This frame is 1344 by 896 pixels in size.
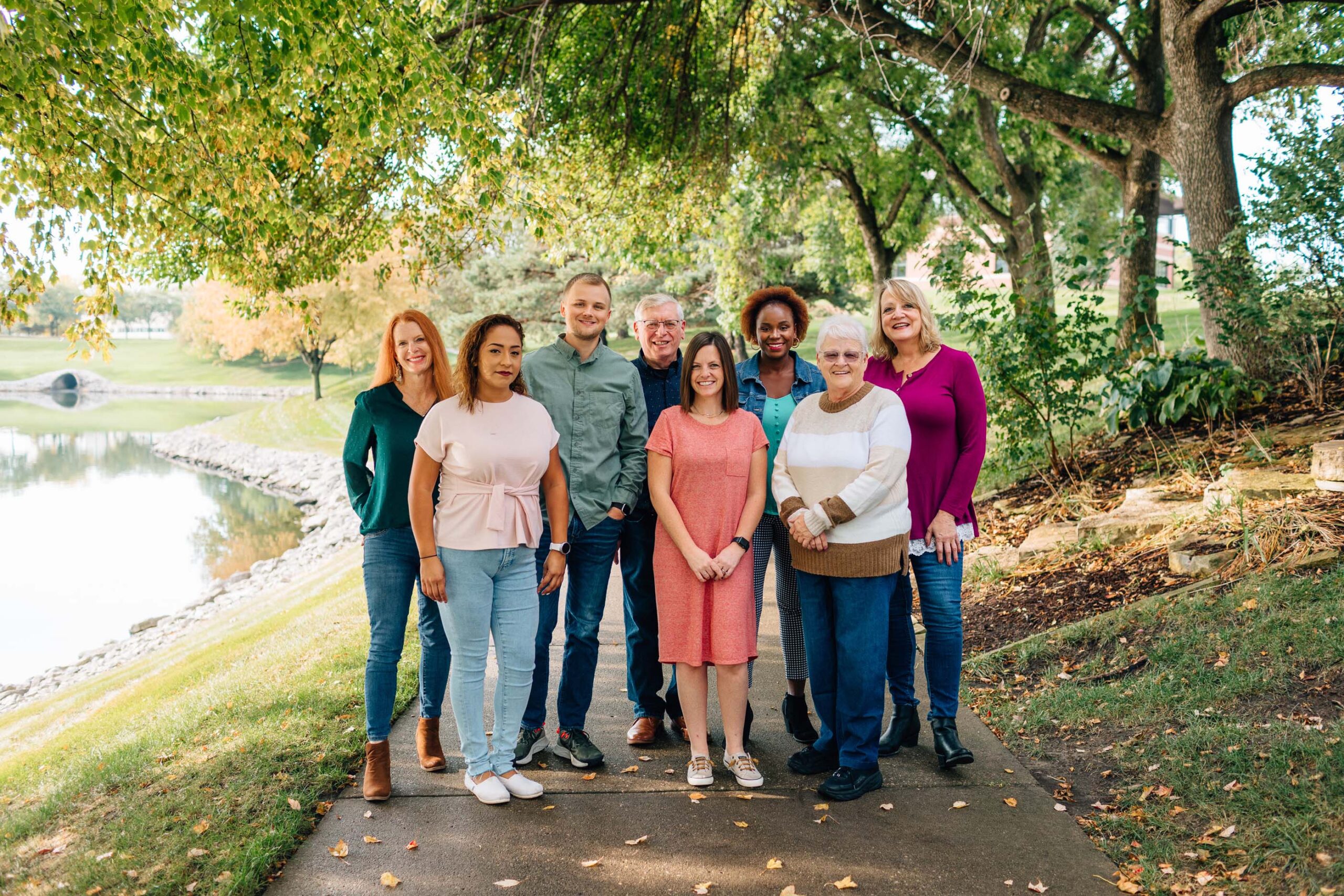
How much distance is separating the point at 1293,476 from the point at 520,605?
5.15 metres

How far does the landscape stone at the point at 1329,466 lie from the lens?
230 inches

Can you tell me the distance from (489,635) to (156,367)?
8532 centimetres

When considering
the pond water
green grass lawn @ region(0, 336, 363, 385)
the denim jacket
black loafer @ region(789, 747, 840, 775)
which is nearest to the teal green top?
the denim jacket

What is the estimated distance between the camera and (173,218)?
620 centimetres

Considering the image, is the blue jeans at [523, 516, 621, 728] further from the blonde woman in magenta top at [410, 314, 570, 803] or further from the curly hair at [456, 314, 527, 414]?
the curly hair at [456, 314, 527, 414]

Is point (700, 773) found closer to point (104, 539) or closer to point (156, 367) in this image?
point (104, 539)

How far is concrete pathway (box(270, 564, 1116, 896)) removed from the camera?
332cm

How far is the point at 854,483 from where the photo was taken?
3.89 m

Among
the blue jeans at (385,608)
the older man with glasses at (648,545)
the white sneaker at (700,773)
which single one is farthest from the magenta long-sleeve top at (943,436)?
the blue jeans at (385,608)

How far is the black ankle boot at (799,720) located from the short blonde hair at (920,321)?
1.70m

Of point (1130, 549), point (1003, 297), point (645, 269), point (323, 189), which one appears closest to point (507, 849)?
point (1130, 549)

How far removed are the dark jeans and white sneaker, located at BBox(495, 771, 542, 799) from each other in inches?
30.8

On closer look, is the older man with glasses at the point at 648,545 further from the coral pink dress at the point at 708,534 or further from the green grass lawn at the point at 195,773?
the green grass lawn at the point at 195,773

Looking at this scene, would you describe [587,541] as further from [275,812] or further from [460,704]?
[275,812]
